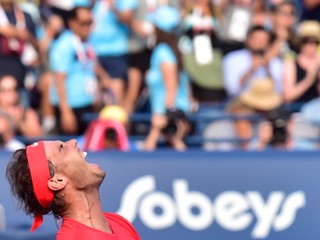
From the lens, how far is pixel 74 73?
9.44 m

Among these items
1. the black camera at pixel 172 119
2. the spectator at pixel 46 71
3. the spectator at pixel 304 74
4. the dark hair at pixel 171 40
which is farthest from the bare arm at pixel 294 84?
the spectator at pixel 46 71

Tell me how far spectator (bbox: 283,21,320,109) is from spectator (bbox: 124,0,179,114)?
50.0 inches

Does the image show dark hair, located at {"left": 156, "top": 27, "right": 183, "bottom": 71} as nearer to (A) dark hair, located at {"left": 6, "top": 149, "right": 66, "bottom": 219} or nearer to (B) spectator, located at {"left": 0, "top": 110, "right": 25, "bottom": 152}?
(B) spectator, located at {"left": 0, "top": 110, "right": 25, "bottom": 152}

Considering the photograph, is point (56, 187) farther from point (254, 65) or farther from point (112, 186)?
point (254, 65)

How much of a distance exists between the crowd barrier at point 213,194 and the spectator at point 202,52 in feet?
7.56

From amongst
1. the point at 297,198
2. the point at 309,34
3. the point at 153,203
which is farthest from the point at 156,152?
the point at 309,34

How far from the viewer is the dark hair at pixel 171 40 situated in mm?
9252

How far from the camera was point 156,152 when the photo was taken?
7547 mm

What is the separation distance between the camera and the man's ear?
4.35m

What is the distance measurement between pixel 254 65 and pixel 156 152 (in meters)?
2.29

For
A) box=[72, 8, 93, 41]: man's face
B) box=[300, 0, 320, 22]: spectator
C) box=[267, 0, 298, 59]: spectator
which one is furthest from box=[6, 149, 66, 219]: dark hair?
box=[300, 0, 320, 22]: spectator

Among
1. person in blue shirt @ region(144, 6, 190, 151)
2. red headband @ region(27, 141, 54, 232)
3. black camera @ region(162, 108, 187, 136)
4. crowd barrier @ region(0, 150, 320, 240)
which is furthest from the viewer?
person in blue shirt @ region(144, 6, 190, 151)

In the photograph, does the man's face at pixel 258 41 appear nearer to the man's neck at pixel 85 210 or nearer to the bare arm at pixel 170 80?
the bare arm at pixel 170 80

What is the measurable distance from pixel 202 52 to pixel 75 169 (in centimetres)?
555
